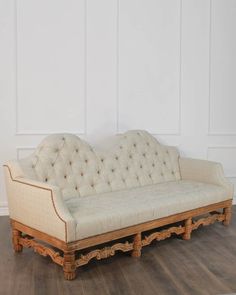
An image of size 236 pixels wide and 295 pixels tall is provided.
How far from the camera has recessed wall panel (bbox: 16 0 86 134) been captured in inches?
157

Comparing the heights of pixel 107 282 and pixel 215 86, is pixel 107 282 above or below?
below

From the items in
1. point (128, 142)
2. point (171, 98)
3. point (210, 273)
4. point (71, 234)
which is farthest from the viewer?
point (171, 98)

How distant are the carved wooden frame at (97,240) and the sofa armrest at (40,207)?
0.06 m

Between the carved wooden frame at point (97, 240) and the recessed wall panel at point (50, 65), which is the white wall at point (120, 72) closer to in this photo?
the recessed wall panel at point (50, 65)

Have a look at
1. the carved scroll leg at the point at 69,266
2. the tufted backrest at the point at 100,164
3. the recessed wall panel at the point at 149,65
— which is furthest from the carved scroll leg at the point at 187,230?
the recessed wall panel at the point at 149,65

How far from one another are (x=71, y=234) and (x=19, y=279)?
1.59 feet

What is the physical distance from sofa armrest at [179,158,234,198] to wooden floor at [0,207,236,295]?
2.29 feet

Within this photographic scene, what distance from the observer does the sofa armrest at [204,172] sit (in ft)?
12.7

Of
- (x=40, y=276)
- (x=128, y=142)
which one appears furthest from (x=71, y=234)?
(x=128, y=142)

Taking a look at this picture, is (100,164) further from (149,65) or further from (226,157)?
(226,157)

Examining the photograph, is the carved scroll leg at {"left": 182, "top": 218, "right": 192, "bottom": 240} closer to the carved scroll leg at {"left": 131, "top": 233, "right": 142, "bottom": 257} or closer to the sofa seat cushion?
the sofa seat cushion

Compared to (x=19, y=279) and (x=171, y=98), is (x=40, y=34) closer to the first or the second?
(x=171, y=98)

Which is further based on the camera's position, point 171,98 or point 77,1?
point 171,98

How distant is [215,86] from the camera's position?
475 cm
